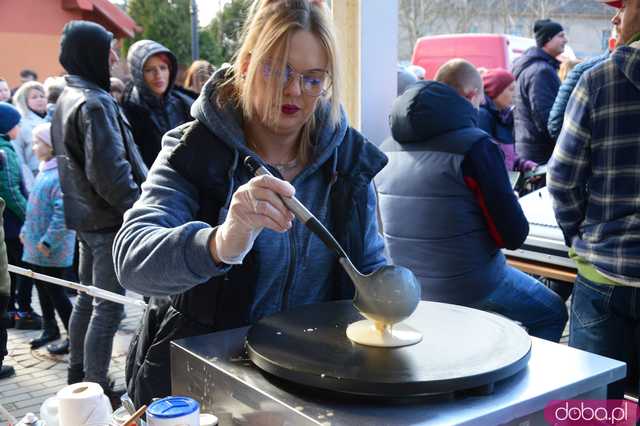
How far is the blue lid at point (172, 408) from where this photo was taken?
1026 millimetres

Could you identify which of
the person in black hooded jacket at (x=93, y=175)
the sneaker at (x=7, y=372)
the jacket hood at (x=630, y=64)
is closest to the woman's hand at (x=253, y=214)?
the jacket hood at (x=630, y=64)

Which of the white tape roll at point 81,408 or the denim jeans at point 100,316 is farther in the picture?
the denim jeans at point 100,316

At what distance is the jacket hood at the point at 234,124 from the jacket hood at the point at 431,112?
101 cm

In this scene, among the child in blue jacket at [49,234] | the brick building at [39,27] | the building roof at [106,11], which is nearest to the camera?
the child in blue jacket at [49,234]

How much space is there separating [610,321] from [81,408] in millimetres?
1481

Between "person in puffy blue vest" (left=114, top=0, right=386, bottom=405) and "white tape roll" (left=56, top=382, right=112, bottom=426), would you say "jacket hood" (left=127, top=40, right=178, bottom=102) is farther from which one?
"white tape roll" (left=56, top=382, right=112, bottom=426)

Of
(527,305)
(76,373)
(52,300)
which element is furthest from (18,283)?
(527,305)

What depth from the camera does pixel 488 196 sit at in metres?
2.53

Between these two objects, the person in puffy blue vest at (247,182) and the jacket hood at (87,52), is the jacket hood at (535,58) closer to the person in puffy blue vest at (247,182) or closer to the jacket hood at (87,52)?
the jacket hood at (87,52)

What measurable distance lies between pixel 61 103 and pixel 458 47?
7724mm

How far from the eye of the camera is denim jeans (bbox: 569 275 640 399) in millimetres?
1948

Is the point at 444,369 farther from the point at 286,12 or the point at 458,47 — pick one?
the point at 458,47

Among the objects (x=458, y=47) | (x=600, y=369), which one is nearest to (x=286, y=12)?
(x=600, y=369)

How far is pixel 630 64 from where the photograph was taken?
1.87 metres
